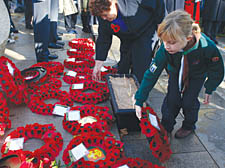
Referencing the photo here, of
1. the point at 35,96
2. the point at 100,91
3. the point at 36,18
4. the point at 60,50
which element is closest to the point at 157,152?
the point at 100,91

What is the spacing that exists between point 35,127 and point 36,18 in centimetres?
197

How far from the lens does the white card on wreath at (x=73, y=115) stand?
8.27 ft

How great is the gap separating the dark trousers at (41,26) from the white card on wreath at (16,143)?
1.90 meters

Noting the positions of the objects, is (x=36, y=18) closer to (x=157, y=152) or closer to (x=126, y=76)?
(x=126, y=76)

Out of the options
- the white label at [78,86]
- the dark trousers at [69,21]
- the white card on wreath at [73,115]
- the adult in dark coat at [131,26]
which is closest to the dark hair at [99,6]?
the adult in dark coat at [131,26]

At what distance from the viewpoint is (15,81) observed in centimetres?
272

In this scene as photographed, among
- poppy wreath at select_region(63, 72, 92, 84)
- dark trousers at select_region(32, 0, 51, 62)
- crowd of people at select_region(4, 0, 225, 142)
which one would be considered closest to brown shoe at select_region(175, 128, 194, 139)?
crowd of people at select_region(4, 0, 225, 142)

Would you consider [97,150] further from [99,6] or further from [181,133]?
[99,6]

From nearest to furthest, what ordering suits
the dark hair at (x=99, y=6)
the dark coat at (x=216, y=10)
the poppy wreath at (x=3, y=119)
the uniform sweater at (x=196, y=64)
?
the uniform sweater at (x=196, y=64)
the dark hair at (x=99, y=6)
the poppy wreath at (x=3, y=119)
the dark coat at (x=216, y=10)

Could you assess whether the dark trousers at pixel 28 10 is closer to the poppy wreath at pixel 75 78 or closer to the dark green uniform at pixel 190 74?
the poppy wreath at pixel 75 78

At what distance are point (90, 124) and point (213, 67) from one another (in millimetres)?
1321

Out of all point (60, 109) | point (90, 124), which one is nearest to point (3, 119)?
point (60, 109)

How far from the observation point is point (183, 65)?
1.98 metres

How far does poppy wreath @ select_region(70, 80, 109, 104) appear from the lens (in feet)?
9.64
